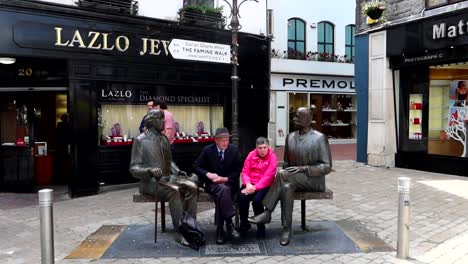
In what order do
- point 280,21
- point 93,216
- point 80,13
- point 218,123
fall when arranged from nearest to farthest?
point 93,216
point 80,13
point 218,123
point 280,21

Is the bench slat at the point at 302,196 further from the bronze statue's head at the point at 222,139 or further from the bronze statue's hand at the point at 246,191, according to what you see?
the bronze statue's head at the point at 222,139

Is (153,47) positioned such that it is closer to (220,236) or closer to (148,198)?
(148,198)

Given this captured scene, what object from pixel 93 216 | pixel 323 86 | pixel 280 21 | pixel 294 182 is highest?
pixel 280 21

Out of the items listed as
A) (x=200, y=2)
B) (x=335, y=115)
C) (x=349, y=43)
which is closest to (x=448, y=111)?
(x=200, y=2)

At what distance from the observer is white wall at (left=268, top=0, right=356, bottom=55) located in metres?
20.0

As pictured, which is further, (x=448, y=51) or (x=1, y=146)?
(x=448, y=51)

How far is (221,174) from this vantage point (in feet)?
19.0

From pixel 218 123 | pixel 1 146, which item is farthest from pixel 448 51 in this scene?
pixel 1 146

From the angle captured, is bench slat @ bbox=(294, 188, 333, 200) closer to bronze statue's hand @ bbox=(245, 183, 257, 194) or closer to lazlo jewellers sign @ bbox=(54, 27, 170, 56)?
bronze statue's hand @ bbox=(245, 183, 257, 194)

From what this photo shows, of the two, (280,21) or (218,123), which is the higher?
(280,21)

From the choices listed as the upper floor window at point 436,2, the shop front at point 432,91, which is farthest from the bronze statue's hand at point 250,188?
the upper floor window at point 436,2

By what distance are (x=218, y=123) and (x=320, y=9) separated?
12.2 meters

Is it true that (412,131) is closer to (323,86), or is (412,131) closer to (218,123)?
(218,123)

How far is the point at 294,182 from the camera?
5.59m
